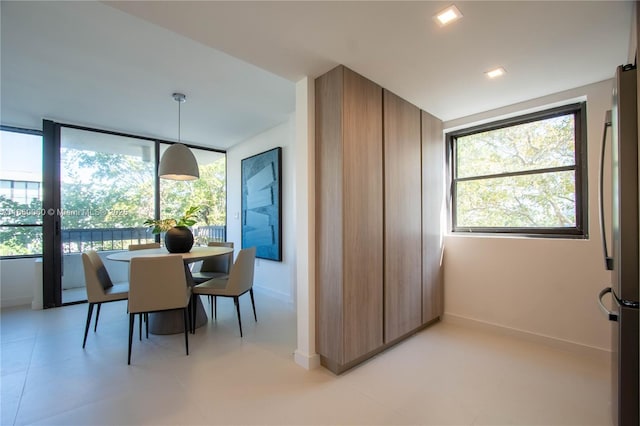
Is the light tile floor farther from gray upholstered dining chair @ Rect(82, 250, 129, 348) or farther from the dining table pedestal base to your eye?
gray upholstered dining chair @ Rect(82, 250, 129, 348)

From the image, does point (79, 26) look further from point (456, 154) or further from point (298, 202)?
point (456, 154)

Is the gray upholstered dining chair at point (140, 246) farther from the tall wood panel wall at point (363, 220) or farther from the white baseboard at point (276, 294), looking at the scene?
the tall wood panel wall at point (363, 220)

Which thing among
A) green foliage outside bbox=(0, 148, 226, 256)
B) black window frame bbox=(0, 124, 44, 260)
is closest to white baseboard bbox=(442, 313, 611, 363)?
green foliage outside bbox=(0, 148, 226, 256)

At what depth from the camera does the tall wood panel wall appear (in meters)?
2.21

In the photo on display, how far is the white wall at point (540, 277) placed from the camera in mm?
2508

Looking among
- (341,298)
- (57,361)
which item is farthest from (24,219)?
(341,298)

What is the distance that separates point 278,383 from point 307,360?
0.99ft

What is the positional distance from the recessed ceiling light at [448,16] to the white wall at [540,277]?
69.6 inches

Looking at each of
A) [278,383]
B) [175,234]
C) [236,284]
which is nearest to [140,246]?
[175,234]

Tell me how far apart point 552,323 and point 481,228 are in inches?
43.8

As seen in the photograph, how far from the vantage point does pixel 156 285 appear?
254cm

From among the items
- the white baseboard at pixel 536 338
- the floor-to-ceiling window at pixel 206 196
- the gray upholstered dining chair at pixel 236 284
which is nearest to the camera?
the white baseboard at pixel 536 338

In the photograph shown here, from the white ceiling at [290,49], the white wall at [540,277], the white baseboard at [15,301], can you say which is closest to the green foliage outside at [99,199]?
the white baseboard at [15,301]

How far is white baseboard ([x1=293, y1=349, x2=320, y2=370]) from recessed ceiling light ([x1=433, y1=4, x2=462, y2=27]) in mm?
2519
